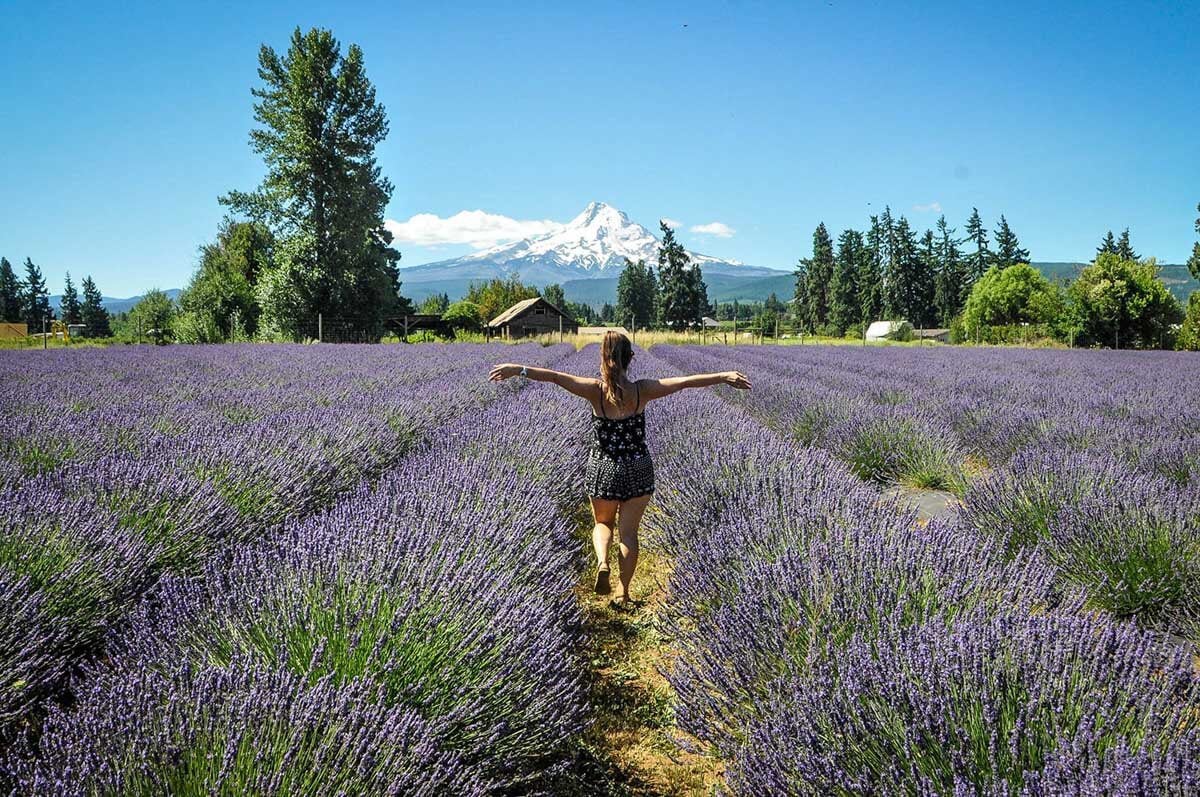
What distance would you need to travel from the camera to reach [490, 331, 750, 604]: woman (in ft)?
10.1

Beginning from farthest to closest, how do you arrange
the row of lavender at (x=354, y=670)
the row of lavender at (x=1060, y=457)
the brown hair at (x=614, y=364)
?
1. the brown hair at (x=614, y=364)
2. the row of lavender at (x=1060, y=457)
3. the row of lavender at (x=354, y=670)

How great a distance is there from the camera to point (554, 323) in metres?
54.6

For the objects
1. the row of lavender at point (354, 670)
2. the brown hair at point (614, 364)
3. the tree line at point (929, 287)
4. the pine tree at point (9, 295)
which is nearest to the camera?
→ the row of lavender at point (354, 670)

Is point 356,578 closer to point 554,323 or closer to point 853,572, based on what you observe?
point 853,572

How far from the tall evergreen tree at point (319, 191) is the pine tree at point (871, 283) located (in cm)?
4697

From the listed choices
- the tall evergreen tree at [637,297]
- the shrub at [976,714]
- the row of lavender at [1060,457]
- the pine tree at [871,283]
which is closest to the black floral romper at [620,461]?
the shrub at [976,714]

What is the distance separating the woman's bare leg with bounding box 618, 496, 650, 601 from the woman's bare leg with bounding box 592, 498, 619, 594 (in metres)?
0.08

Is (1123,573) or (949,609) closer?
(949,609)

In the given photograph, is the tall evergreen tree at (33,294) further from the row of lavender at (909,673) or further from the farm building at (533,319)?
the row of lavender at (909,673)

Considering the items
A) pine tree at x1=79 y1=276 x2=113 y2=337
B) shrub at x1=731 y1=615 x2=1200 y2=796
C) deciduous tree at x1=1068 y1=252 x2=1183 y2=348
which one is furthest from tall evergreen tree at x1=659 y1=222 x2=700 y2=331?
pine tree at x1=79 y1=276 x2=113 y2=337

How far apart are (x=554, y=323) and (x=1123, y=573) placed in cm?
5262

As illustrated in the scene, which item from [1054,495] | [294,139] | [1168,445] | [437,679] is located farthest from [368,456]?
[294,139]

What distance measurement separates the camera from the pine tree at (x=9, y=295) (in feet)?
264

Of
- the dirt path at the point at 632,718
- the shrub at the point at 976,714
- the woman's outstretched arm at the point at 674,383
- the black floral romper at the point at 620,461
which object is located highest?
the woman's outstretched arm at the point at 674,383
